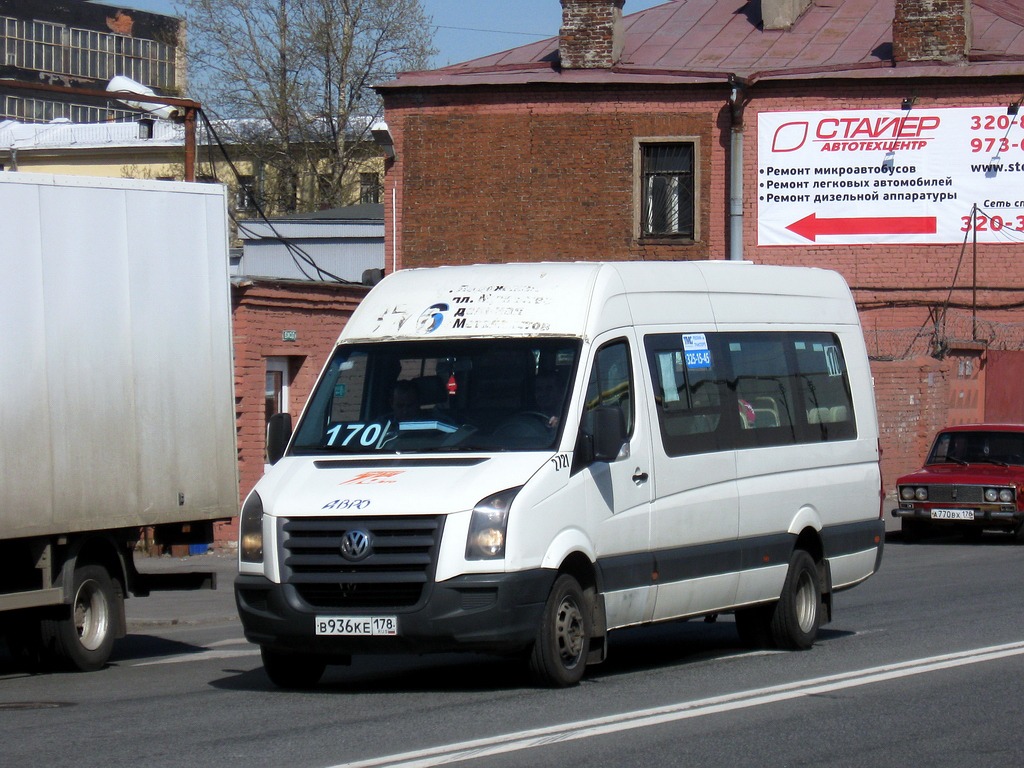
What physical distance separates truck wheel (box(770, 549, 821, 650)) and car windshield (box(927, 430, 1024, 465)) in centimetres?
1195

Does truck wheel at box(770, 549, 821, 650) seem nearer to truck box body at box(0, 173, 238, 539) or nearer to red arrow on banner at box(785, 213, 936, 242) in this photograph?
truck box body at box(0, 173, 238, 539)

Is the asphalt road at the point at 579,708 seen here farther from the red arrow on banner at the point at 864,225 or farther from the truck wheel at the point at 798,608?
the red arrow on banner at the point at 864,225

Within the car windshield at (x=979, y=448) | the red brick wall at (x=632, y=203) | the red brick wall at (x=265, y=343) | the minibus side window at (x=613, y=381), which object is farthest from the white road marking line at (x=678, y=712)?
the red brick wall at (x=632, y=203)

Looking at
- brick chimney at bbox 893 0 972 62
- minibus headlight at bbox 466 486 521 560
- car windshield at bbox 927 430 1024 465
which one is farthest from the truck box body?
brick chimney at bbox 893 0 972 62

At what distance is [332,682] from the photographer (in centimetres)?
956

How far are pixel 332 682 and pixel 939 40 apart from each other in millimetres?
23471

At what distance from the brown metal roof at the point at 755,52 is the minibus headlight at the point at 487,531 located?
22.5m

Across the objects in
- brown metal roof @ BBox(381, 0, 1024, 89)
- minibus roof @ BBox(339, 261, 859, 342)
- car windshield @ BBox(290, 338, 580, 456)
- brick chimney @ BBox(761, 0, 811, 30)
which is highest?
brick chimney @ BBox(761, 0, 811, 30)

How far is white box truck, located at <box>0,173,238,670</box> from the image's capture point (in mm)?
9789

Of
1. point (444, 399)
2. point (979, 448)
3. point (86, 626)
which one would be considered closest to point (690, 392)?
point (444, 399)

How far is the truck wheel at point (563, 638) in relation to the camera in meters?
8.55

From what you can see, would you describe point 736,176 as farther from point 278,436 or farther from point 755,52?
point 278,436

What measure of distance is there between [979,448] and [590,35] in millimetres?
12651

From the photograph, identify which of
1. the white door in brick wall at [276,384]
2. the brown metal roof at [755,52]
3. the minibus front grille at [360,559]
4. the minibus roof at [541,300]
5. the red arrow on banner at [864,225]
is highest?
the brown metal roof at [755,52]
